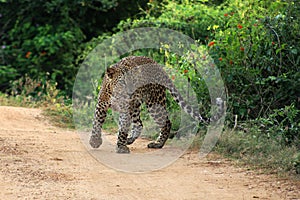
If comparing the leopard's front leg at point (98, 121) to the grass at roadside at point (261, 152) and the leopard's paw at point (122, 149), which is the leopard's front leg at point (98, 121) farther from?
the grass at roadside at point (261, 152)

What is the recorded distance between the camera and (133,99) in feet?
24.2

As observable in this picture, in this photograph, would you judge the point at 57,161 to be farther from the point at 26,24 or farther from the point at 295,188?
the point at 26,24

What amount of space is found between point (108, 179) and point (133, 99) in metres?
1.85

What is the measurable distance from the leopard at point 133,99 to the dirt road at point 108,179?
50cm

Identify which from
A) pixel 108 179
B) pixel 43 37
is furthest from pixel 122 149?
pixel 43 37

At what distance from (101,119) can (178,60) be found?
8.01ft

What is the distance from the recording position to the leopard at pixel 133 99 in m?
7.23

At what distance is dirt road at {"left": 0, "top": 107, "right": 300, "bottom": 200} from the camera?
17.0 ft

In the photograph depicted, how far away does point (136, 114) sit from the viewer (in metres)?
7.91

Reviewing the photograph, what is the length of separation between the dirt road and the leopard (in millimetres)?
496

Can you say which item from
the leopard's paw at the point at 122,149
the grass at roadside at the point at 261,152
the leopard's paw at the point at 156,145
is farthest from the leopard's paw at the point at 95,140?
the grass at roadside at the point at 261,152

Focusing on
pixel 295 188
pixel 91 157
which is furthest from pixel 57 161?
pixel 295 188

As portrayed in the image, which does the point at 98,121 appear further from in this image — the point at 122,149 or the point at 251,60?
the point at 251,60

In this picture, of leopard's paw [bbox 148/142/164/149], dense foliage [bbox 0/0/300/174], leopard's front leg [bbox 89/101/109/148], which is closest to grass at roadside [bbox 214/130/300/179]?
dense foliage [bbox 0/0/300/174]
